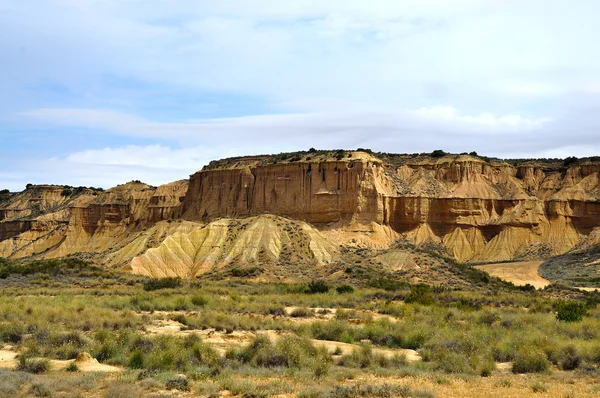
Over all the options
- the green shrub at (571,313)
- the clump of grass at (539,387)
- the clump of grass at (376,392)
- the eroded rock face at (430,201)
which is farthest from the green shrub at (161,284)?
the eroded rock face at (430,201)

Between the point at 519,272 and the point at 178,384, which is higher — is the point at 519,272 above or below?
below

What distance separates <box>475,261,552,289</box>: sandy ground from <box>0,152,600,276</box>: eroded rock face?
10.4m

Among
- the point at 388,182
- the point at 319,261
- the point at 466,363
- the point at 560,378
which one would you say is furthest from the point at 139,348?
the point at 388,182

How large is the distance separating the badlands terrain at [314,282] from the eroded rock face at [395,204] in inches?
10.6

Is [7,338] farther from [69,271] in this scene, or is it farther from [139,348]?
[69,271]

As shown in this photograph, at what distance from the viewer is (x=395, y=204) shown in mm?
91875

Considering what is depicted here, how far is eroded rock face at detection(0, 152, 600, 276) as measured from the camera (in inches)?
3418

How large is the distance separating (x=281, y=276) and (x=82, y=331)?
1375 inches

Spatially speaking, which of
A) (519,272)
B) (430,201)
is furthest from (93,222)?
(519,272)

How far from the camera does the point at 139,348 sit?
61.9 feet

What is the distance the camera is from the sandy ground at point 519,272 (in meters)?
64.2

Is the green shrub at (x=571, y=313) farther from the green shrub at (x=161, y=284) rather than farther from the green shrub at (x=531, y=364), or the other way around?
the green shrub at (x=161, y=284)

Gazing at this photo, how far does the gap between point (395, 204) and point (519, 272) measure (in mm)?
24804

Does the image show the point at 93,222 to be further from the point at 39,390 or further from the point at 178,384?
the point at 39,390
